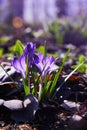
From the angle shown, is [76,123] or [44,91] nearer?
[76,123]

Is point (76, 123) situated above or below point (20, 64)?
below

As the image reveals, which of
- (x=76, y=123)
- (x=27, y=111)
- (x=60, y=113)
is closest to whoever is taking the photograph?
(x=76, y=123)

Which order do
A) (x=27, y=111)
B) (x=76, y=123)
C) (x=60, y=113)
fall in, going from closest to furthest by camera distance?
(x=76, y=123) → (x=27, y=111) → (x=60, y=113)

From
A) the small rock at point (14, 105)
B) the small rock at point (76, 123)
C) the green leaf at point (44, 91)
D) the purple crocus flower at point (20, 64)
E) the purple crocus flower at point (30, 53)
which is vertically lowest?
the small rock at point (76, 123)

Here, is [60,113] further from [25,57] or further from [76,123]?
[25,57]

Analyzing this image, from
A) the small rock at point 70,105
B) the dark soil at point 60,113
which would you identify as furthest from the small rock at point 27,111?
the small rock at point 70,105

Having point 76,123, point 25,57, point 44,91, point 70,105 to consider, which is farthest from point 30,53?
point 76,123

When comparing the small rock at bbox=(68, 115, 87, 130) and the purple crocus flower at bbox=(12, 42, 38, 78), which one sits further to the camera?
the purple crocus flower at bbox=(12, 42, 38, 78)

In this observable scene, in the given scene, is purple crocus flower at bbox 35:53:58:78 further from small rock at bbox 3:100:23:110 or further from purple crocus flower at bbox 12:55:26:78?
small rock at bbox 3:100:23:110

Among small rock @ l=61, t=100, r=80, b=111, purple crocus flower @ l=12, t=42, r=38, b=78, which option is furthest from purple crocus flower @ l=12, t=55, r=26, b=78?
small rock @ l=61, t=100, r=80, b=111

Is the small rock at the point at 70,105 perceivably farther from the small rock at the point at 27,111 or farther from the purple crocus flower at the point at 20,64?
the purple crocus flower at the point at 20,64

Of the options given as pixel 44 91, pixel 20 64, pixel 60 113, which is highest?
pixel 20 64
